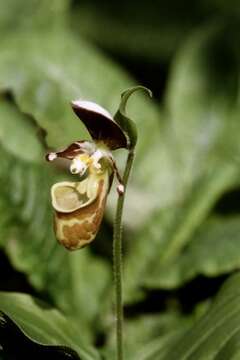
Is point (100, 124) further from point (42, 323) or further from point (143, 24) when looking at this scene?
point (143, 24)

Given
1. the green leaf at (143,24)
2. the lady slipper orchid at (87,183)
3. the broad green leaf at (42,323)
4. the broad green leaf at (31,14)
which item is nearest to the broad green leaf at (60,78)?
the broad green leaf at (31,14)

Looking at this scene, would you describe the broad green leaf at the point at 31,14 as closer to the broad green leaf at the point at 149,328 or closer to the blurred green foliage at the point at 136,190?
the blurred green foliage at the point at 136,190

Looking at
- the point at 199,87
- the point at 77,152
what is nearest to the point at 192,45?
the point at 199,87

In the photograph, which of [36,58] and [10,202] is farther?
[36,58]

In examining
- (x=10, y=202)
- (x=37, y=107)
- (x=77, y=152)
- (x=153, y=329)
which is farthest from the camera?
(x=37, y=107)

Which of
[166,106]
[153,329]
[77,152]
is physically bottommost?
[153,329]

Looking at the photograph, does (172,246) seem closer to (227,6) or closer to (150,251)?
(150,251)

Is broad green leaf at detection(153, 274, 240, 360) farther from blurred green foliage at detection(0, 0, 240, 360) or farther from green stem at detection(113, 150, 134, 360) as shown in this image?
green stem at detection(113, 150, 134, 360)

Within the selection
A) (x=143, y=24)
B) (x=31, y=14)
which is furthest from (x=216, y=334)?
(x=143, y=24)
